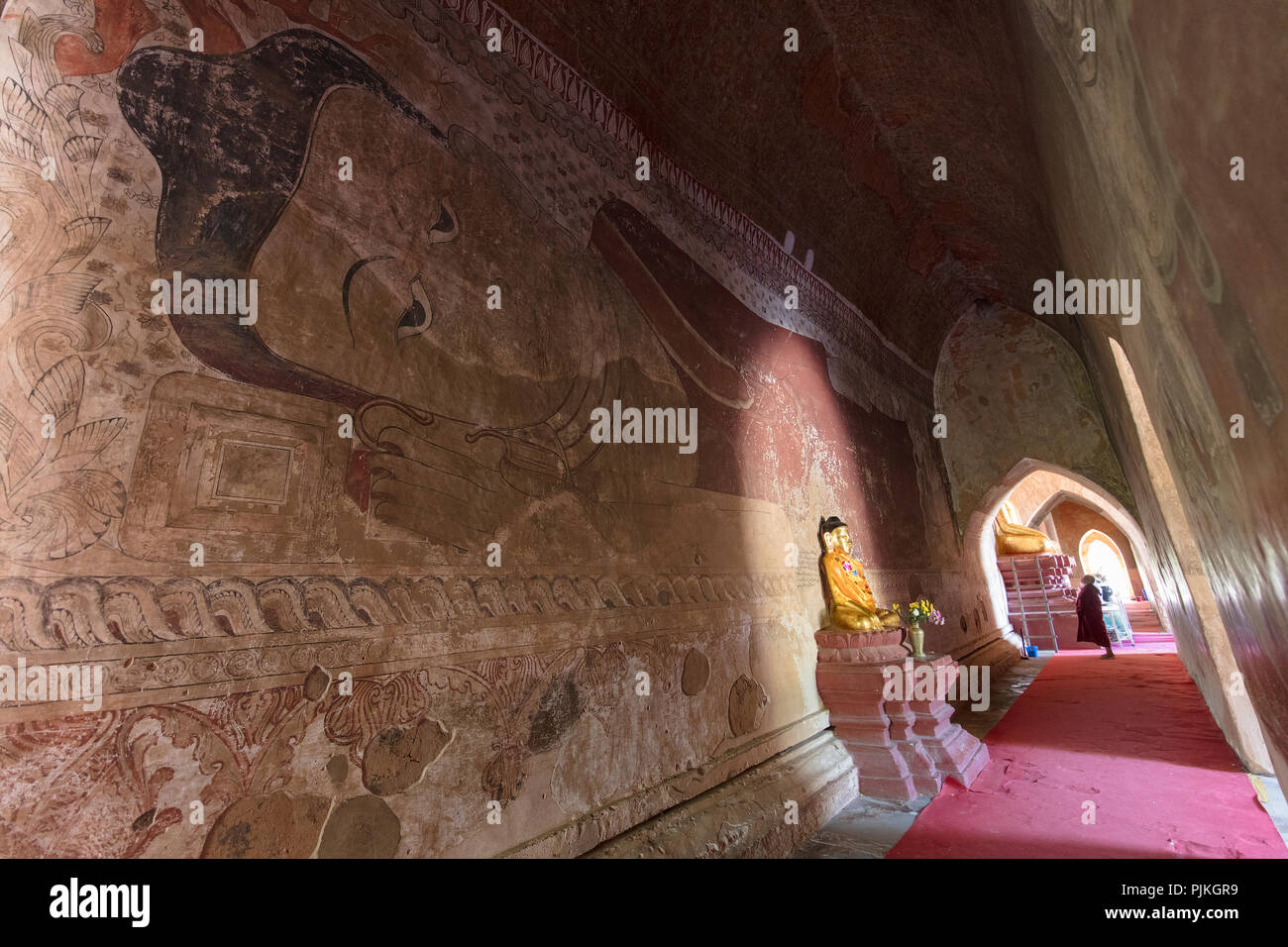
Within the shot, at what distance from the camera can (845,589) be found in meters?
4.95

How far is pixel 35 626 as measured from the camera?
4.56 feet

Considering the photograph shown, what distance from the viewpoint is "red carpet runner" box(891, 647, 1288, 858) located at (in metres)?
3.03

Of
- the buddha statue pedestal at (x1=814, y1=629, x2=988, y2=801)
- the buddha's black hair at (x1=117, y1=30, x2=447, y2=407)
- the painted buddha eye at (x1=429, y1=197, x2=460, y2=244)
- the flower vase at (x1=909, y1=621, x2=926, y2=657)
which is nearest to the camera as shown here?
the buddha's black hair at (x1=117, y1=30, x2=447, y2=407)

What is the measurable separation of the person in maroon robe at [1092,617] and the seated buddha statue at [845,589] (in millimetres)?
7919

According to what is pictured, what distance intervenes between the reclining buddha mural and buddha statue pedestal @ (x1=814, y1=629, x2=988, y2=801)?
1184 mm

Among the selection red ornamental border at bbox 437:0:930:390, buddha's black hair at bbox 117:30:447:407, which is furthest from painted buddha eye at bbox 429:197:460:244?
red ornamental border at bbox 437:0:930:390

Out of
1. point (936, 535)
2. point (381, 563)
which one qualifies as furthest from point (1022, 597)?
point (381, 563)

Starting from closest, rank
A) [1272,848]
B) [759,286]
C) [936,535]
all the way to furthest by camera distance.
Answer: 1. [1272,848]
2. [759,286]
3. [936,535]

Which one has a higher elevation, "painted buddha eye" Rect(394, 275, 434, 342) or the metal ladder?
"painted buddha eye" Rect(394, 275, 434, 342)

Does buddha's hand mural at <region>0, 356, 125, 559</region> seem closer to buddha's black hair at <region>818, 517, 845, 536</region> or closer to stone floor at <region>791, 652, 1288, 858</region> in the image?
stone floor at <region>791, 652, 1288, 858</region>

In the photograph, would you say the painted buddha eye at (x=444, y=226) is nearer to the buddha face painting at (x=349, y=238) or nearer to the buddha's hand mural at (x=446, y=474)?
the buddha face painting at (x=349, y=238)
